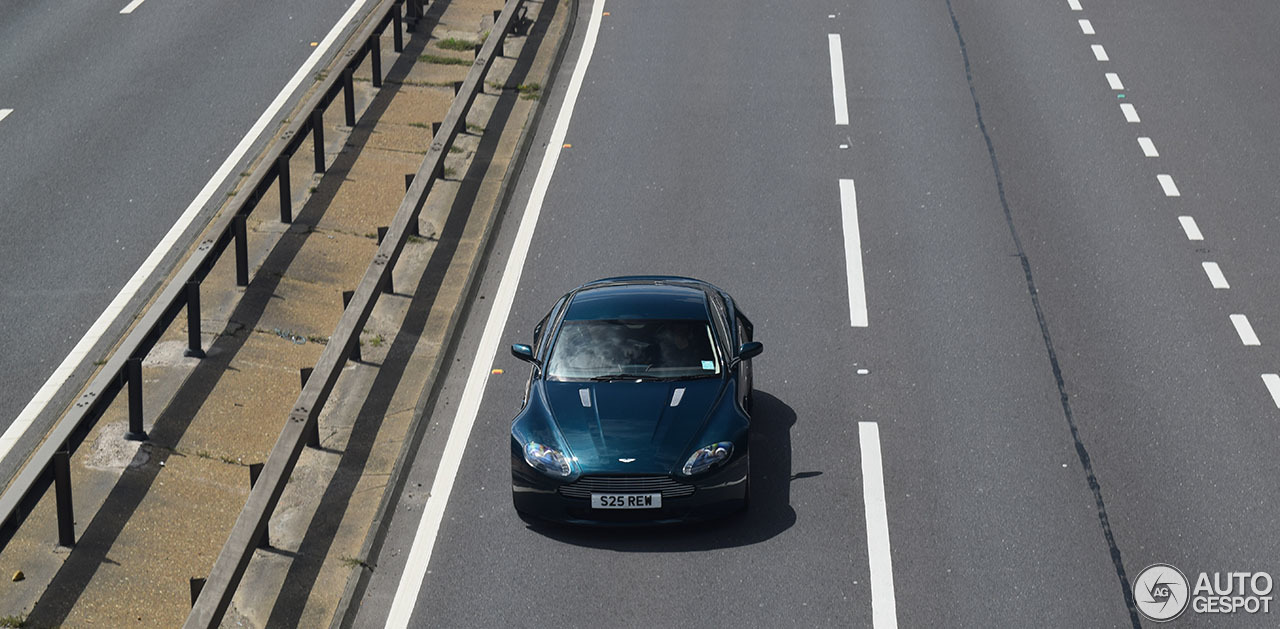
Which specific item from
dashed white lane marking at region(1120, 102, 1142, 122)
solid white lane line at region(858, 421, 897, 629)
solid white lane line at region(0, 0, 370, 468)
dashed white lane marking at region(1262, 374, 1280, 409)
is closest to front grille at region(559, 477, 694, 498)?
solid white lane line at region(858, 421, 897, 629)

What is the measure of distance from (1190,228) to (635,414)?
7.99 meters

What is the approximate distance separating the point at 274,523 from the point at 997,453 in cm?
588

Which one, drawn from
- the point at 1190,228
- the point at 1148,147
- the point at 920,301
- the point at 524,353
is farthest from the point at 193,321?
the point at 1148,147

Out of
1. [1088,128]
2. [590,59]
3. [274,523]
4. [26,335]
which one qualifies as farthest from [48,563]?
[1088,128]

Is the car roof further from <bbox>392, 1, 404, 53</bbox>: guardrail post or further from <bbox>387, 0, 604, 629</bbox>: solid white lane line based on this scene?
<bbox>392, 1, 404, 53</bbox>: guardrail post

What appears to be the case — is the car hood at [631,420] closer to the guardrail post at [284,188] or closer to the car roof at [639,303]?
the car roof at [639,303]

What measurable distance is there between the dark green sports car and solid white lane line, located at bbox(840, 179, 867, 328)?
81.5 inches

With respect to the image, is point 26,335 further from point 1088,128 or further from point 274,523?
point 1088,128

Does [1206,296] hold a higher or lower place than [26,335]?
higher

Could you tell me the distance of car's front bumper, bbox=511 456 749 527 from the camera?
981 cm

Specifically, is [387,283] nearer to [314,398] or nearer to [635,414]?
[314,398]

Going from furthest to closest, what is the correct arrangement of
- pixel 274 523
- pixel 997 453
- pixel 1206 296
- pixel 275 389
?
pixel 1206 296
pixel 275 389
pixel 997 453
pixel 274 523

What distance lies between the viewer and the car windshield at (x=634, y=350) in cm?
1076

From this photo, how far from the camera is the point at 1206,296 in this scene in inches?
532
